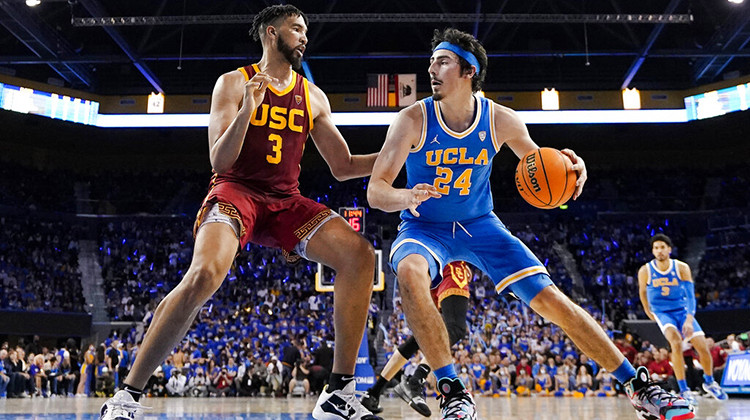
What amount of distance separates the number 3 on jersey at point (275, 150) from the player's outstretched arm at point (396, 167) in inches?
22.1

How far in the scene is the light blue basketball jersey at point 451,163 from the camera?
13.3ft

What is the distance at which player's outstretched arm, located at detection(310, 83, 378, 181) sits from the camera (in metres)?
4.24

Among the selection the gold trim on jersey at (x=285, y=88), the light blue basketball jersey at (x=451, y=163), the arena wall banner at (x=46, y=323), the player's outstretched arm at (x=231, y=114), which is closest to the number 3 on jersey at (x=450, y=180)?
the light blue basketball jersey at (x=451, y=163)

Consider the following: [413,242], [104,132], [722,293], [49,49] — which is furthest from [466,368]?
[104,132]

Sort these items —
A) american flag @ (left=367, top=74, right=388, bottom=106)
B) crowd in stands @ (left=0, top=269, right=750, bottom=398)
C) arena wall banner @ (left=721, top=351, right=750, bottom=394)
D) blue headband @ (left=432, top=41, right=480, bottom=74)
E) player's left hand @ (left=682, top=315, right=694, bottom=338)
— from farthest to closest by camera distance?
1. american flag @ (left=367, top=74, right=388, bottom=106)
2. crowd in stands @ (left=0, top=269, right=750, bottom=398)
3. arena wall banner @ (left=721, top=351, right=750, bottom=394)
4. player's left hand @ (left=682, top=315, right=694, bottom=338)
5. blue headband @ (left=432, top=41, right=480, bottom=74)

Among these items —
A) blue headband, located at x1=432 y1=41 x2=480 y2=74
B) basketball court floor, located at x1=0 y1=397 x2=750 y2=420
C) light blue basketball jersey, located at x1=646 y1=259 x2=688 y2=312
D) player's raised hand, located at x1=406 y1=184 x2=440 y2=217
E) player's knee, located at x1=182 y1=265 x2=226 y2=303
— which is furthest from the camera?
light blue basketball jersey, located at x1=646 y1=259 x2=688 y2=312

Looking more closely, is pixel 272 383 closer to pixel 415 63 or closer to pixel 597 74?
pixel 415 63

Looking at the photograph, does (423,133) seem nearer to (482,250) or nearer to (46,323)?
(482,250)

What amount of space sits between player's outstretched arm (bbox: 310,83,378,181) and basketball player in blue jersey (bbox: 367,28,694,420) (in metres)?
0.27

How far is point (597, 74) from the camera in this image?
21781mm

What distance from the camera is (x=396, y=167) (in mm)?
3875

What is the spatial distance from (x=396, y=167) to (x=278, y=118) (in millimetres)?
767

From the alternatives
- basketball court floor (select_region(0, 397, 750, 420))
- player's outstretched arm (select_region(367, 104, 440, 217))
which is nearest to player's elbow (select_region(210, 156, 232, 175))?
player's outstretched arm (select_region(367, 104, 440, 217))

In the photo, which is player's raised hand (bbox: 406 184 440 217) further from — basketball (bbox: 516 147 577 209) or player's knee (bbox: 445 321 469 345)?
player's knee (bbox: 445 321 469 345)
